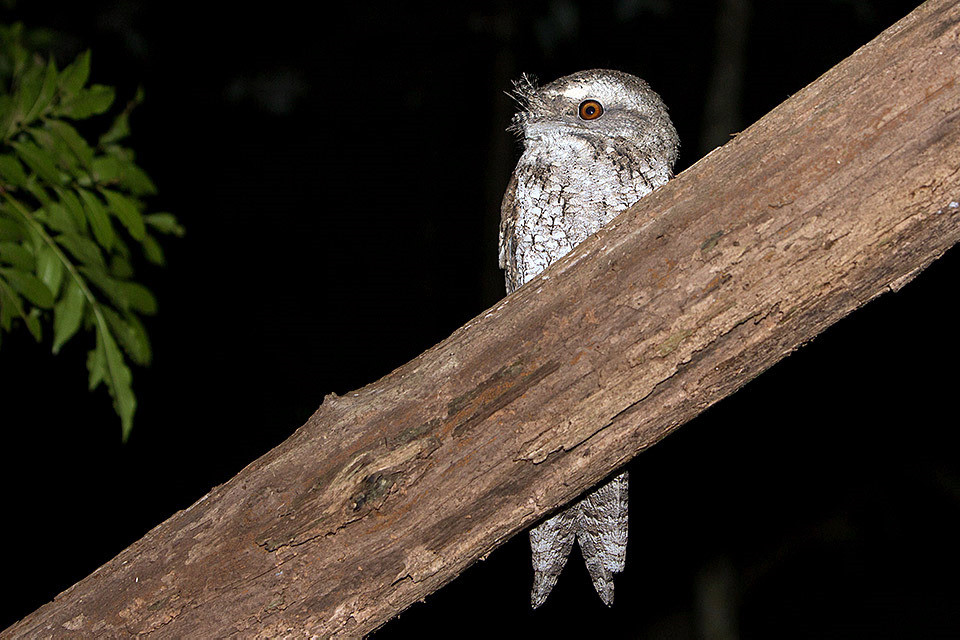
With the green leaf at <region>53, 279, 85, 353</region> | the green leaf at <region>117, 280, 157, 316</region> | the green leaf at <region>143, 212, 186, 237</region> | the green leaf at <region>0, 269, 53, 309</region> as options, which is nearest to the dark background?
the green leaf at <region>143, 212, 186, 237</region>

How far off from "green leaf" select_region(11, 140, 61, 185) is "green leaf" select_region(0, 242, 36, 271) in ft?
0.47

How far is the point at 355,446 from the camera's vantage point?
1.14m

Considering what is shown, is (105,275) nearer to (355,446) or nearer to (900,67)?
(355,446)

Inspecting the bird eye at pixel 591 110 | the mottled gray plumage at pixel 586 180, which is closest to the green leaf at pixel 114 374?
the mottled gray plumage at pixel 586 180

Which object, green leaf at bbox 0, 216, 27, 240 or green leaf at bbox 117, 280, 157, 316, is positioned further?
green leaf at bbox 117, 280, 157, 316

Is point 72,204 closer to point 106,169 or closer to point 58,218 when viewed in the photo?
point 58,218

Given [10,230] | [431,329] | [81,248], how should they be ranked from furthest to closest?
[431,329]
[81,248]
[10,230]

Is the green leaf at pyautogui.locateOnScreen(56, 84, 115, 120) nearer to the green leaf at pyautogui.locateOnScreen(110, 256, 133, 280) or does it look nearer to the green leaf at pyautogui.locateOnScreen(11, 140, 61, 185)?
the green leaf at pyautogui.locateOnScreen(11, 140, 61, 185)

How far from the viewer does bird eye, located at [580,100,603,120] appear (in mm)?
1928

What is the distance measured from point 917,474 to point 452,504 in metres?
3.89

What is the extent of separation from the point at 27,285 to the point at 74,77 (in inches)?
17.6

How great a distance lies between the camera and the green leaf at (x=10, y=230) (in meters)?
1.31

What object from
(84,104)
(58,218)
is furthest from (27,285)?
(84,104)

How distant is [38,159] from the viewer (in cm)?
138
